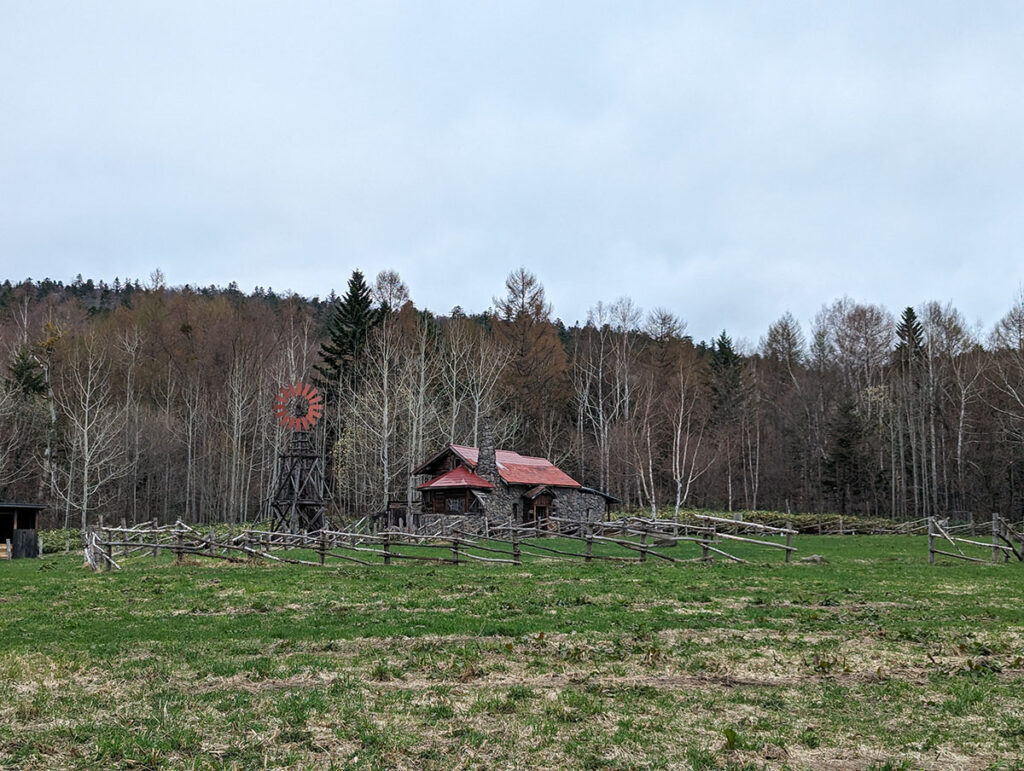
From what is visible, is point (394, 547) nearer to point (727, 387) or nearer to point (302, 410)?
point (302, 410)

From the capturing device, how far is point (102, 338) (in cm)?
5544

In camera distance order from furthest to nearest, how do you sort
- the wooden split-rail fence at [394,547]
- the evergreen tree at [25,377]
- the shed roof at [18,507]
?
the evergreen tree at [25,377], the shed roof at [18,507], the wooden split-rail fence at [394,547]

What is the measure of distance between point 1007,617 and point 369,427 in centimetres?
3914

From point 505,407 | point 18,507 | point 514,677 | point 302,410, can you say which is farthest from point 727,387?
point 514,677

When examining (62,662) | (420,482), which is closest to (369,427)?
(420,482)

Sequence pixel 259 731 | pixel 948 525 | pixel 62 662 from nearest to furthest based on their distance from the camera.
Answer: pixel 259 731, pixel 62 662, pixel 948 525

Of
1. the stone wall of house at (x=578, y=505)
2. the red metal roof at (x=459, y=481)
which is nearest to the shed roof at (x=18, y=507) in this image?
the red metal roof at (x=459, y=481)

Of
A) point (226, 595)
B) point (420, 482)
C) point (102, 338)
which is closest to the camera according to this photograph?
point (226, 595)

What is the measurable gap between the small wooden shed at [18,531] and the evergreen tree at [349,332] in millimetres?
22526

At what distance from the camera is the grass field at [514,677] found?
21.4 feet

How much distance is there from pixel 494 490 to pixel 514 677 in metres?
32.4

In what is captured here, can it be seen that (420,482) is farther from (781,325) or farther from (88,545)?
(781,325)

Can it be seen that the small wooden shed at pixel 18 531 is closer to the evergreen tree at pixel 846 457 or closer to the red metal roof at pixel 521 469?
the red metal roof at pixel 521 469

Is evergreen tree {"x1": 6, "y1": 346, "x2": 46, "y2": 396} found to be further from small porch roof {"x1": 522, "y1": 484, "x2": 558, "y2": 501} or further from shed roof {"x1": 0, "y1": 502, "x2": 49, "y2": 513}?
small porch roof {"x1": 522, "y1": 484, "x2": 558, "y2": 501}
